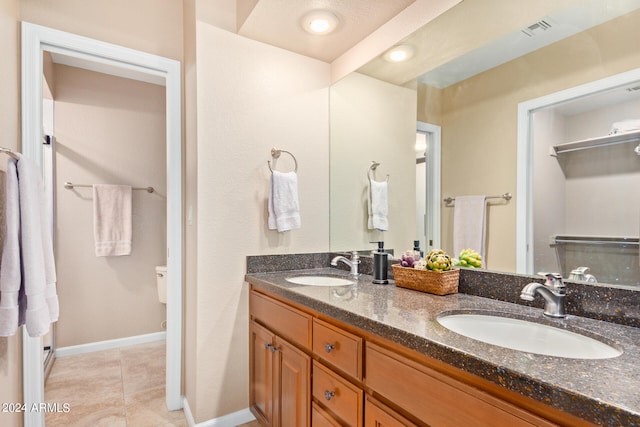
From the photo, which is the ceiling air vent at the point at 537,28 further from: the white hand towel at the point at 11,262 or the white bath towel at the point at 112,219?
the white bath towel at the point at 112,219

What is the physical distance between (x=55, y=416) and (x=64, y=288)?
119cm

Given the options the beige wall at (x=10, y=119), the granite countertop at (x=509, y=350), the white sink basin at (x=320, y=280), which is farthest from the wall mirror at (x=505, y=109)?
the beige wall at (x=10, y=119)

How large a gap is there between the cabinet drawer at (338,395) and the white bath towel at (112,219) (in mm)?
2511

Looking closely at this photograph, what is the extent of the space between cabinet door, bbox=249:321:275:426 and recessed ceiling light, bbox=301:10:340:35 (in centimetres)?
164

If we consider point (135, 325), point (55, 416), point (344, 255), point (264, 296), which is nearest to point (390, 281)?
point (344, 255)

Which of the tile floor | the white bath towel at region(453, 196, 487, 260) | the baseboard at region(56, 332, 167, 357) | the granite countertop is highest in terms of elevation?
the white bath towel at region(453, 196, 487, 260)

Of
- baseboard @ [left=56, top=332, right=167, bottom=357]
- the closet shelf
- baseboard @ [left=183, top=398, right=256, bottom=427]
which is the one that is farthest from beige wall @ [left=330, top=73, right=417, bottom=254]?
baseboard @ [left=56, top=332, right=167, bottom=357]

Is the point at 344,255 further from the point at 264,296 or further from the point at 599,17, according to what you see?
the point at 599,17

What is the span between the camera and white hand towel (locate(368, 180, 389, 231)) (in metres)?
2.01

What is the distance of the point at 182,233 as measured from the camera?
2.09 m

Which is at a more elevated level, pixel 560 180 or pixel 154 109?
pixel 154 109

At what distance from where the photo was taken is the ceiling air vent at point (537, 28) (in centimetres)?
123

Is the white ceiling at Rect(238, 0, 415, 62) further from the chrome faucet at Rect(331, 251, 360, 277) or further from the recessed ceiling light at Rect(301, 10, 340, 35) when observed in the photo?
the chrome faucet at Rect(331, 251, 360, 277)

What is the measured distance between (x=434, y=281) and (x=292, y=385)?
757 mm
